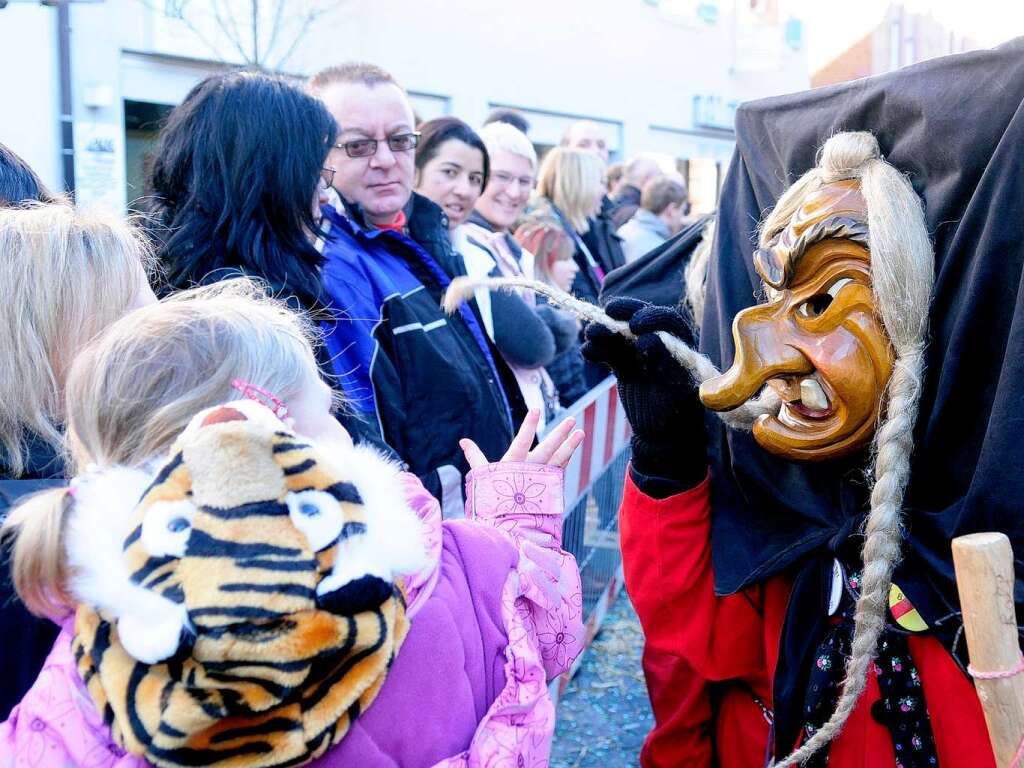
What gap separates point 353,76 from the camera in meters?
2.66

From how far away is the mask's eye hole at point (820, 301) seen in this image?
1.30 meters

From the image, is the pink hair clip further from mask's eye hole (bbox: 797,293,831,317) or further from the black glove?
mask's eye hole (bbox: 797,293,831,317)

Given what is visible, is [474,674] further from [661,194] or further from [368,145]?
[661,194]

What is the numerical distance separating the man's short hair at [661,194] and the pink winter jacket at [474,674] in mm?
4400

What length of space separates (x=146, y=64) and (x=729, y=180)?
9.43 meters

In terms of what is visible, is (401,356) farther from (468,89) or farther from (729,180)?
(468,89)

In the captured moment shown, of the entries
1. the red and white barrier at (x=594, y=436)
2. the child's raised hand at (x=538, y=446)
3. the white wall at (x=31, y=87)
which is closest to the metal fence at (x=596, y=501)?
the red and white barrier at (x=594, y=436)

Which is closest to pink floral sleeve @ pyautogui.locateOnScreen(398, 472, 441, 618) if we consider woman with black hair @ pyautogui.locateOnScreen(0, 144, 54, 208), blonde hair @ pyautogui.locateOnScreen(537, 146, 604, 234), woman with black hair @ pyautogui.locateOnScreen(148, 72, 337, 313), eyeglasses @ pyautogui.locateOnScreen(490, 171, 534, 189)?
woman with black hair @ pyautogui.locateOnScreen(148, 72, 337, 313)

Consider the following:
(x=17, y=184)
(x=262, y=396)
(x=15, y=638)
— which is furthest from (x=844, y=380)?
(x=17, y=184)

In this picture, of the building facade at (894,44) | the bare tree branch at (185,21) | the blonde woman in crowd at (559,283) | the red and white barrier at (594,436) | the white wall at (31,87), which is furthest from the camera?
the building facade at (894,44)

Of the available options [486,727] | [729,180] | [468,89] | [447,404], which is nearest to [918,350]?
[729,180]

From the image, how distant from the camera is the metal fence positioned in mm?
3088

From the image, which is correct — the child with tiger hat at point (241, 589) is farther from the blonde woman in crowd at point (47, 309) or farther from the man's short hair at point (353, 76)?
the man's short hair at point (353, 76)

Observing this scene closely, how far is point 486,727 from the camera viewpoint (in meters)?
1.22
